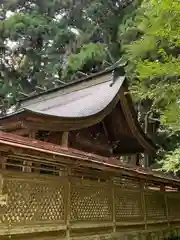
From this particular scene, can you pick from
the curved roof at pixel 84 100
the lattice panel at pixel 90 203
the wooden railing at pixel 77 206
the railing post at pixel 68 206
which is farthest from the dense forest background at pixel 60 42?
the railing post at pixel 68 206

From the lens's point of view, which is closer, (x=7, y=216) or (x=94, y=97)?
(x=7, y=216)

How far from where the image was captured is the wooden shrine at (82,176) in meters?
4.89

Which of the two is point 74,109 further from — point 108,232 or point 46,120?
point 108,232

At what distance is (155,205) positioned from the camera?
30.3 feet

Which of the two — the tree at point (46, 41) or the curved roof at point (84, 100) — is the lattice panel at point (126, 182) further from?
the tree at point (46, 41)

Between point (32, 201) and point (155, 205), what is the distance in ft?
16.9

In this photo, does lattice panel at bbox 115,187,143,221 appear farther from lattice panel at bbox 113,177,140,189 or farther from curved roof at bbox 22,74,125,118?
curved roof at bbox 22,74,125,118

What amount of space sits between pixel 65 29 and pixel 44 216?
20.8 meters

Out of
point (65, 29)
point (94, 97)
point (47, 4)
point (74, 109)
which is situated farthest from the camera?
point (47, 4)

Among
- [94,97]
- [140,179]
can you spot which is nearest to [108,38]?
[94,97]

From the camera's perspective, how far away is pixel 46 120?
23.7 feet

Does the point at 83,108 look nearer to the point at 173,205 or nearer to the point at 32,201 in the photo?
the point at 173,205

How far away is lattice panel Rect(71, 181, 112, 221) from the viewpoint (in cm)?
614

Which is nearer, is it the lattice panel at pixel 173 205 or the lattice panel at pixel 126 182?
the lattice panel at pixel 126 182
